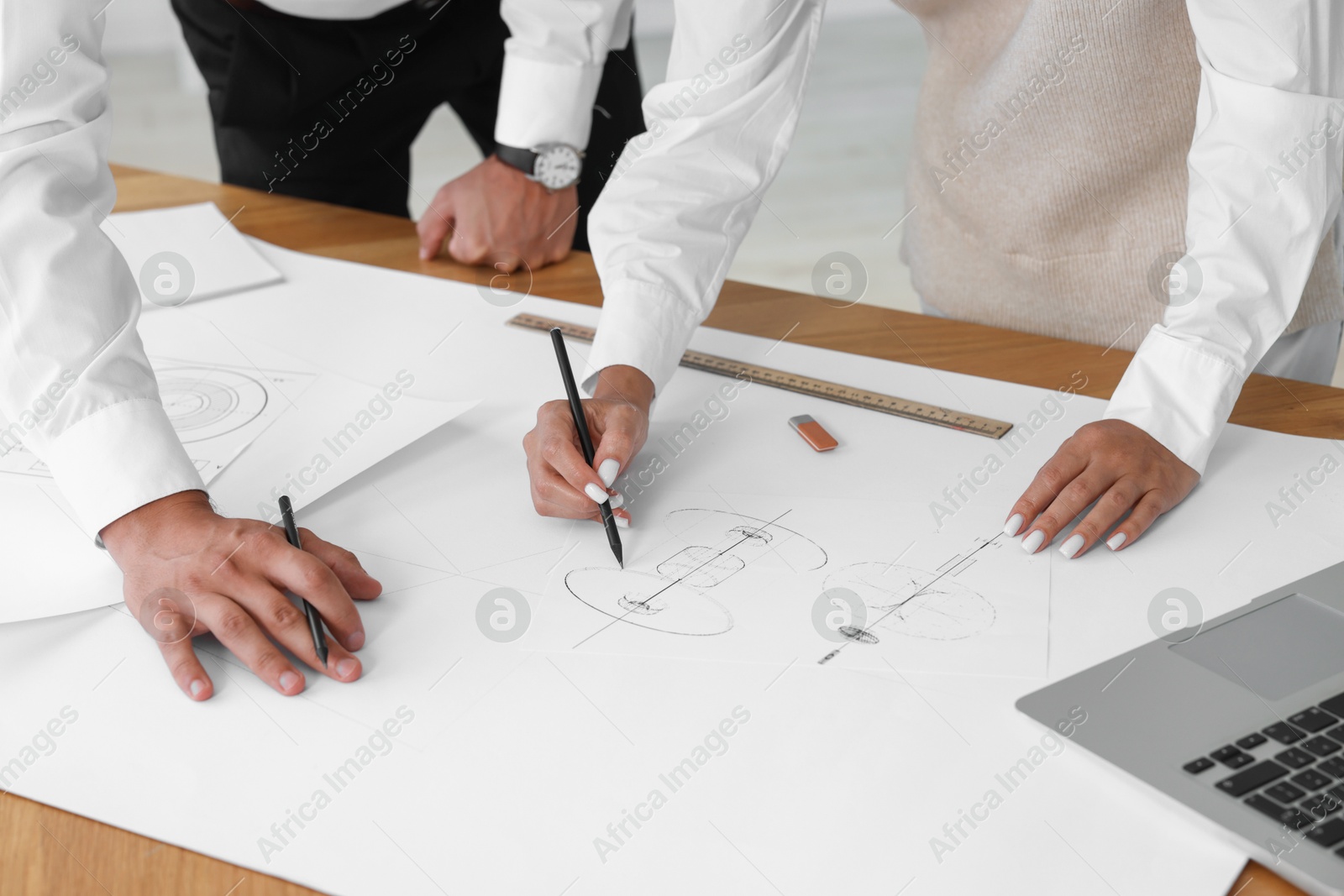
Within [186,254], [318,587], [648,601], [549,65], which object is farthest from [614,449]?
[186,254]

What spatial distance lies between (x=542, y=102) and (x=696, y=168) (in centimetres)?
40

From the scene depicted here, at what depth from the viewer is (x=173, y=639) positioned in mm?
846

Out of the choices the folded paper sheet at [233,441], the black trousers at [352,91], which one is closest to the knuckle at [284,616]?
the folded paper sheet at [233,441]

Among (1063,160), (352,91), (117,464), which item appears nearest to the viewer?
(117,464)

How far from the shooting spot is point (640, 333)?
1.19 m

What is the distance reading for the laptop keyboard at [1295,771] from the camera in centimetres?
65

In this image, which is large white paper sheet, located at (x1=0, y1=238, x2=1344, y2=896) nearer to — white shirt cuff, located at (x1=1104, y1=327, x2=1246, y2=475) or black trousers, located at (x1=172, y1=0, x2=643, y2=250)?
white shirt cuff, located at (x1=1104, y1=327, x2=1246, y2=475)

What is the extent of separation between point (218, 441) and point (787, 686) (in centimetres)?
68

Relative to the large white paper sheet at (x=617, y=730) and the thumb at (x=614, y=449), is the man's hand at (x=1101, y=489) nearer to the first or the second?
the large white paper sheet at (x=617, y=730)

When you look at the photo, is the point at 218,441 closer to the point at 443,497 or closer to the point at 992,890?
the point at 443,497

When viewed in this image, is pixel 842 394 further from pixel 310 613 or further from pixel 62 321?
pixel 62 321

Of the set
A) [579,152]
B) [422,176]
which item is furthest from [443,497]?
[422,176]

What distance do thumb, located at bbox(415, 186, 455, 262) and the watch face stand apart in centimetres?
14

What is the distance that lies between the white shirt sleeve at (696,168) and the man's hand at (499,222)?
0.93 feet
